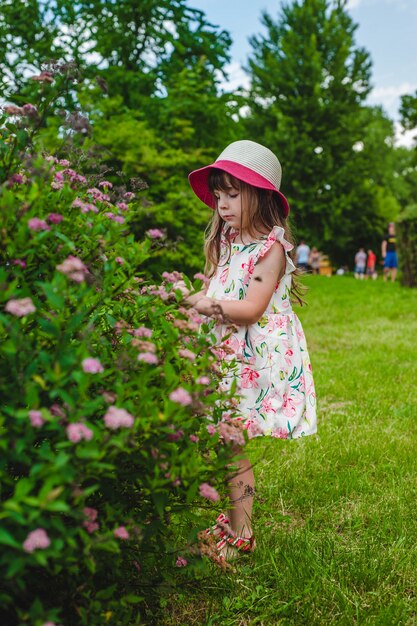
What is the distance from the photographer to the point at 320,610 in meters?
2.27

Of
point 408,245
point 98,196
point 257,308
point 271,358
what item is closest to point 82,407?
point 98,196

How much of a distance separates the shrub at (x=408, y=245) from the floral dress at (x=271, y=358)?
42.1ft

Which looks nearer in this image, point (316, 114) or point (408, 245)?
point (408, 245)

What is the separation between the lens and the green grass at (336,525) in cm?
228

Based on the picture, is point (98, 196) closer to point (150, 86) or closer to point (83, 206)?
point (83, 206)

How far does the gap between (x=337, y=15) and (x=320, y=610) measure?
3251cm

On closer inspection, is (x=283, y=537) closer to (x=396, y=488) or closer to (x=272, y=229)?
(x=396, y=488)

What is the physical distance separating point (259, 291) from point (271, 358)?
1.05 feet

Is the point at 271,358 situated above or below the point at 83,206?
below

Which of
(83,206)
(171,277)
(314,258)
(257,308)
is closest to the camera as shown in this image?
(83,206)

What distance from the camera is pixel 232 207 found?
2850mm

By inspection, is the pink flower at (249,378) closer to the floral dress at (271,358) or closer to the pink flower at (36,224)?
the floral dress at (271,358)

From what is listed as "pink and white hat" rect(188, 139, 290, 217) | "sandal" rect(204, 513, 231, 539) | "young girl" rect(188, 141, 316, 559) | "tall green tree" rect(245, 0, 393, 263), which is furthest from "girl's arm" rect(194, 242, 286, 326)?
"tall green tree" rect(245, 0, 393, 263)

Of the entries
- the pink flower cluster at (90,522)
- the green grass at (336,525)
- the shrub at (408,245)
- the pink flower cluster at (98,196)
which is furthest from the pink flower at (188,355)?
the shrub at (408,245)
